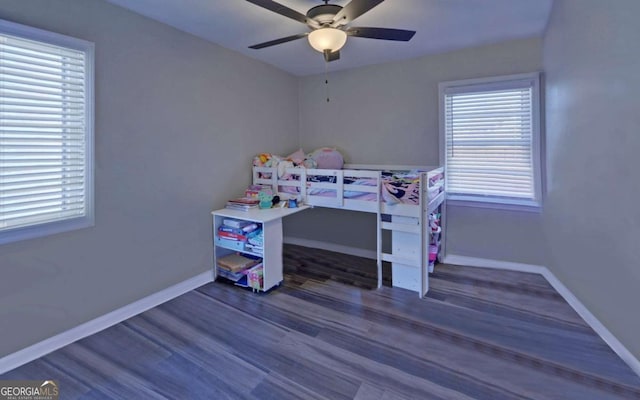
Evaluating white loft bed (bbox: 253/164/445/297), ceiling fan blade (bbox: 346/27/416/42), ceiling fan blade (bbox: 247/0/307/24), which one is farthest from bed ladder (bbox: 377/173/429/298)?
ceiling fan blade (bbox: 247/0/307/24)

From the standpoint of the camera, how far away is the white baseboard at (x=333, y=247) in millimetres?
3895

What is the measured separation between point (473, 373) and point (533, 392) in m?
0.28

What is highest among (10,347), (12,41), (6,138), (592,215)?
(12,41)

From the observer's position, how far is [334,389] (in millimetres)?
1691

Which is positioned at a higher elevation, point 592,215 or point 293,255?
point 592,215

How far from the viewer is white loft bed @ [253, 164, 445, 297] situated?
2.72 metres

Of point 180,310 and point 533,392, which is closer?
point 533,392

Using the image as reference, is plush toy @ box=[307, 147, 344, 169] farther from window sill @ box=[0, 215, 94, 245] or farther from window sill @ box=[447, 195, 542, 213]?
window sill @ box=[0, 215, 94, 245]

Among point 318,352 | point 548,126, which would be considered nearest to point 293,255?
point 318,352

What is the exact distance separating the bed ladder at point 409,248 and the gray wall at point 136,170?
169 cm

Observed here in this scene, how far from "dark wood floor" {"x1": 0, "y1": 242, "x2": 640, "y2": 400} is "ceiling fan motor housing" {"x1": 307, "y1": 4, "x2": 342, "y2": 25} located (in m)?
2.13

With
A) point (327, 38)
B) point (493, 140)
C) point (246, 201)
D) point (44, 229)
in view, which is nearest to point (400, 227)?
point (493, 140)

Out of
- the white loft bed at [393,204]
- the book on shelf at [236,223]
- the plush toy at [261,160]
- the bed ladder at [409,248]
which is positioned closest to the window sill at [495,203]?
the white loft bed at [393,204]

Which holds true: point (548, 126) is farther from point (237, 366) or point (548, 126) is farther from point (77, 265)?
point (77, 265)
